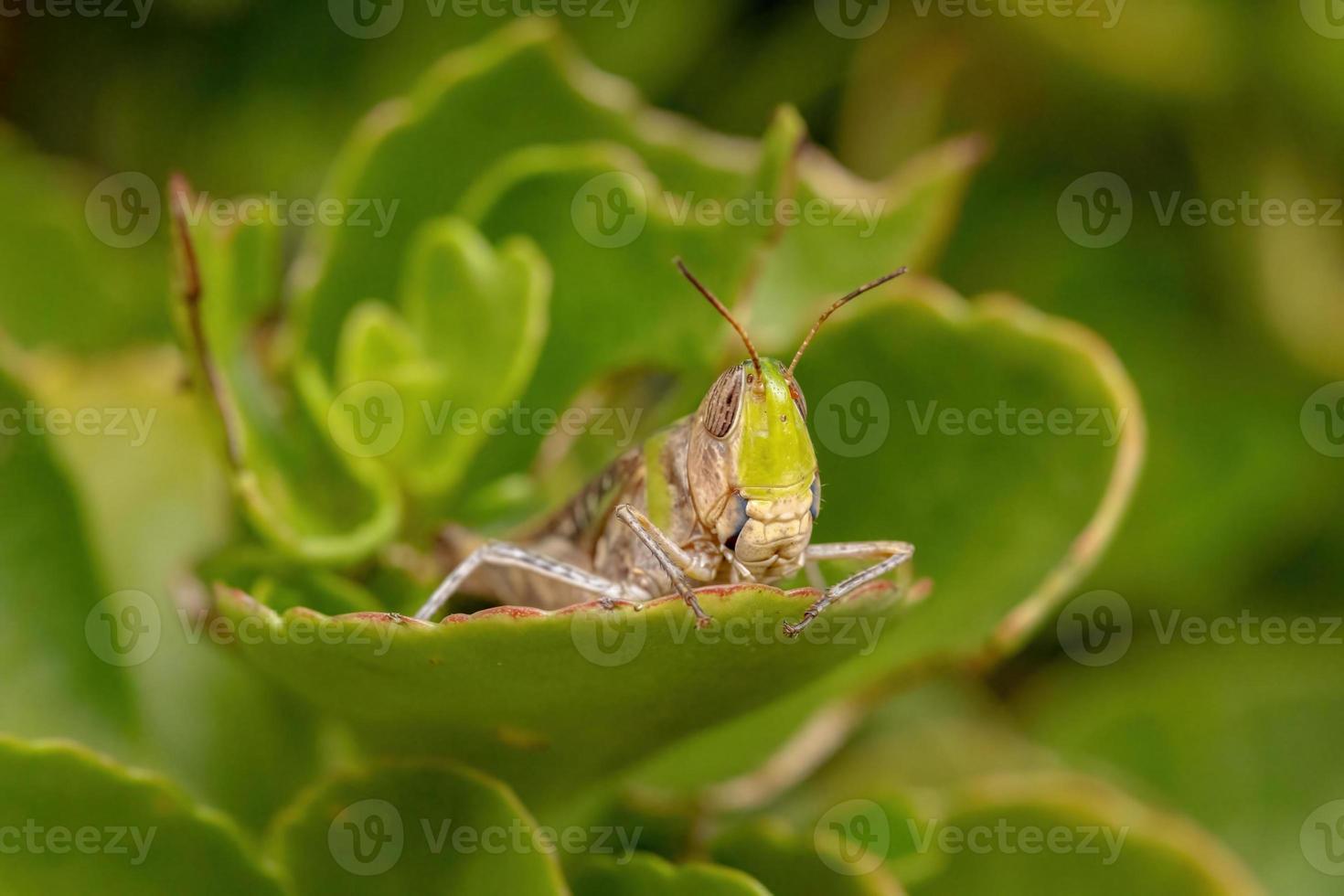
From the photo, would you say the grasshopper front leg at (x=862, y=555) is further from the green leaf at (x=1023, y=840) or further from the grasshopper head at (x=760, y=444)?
the green leaf at (x=1023, y=840)

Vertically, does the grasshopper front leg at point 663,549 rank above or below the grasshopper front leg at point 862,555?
below

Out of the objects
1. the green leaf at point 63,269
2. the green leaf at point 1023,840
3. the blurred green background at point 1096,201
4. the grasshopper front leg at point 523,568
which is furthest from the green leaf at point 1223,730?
the green leaf at point 63,269

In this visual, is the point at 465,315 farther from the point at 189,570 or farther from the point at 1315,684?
the point at 1315,684

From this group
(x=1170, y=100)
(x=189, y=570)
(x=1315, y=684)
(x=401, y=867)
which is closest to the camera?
(x=401, y=867)

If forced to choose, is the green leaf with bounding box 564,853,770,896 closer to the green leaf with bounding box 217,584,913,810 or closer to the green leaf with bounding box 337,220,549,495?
the green leaf with bounding box 217,584,913,810

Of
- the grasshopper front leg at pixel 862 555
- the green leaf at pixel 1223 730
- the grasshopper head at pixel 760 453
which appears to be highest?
the grasshopper head at pixel 760 453

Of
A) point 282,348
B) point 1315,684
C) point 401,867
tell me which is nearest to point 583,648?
point 401,867
